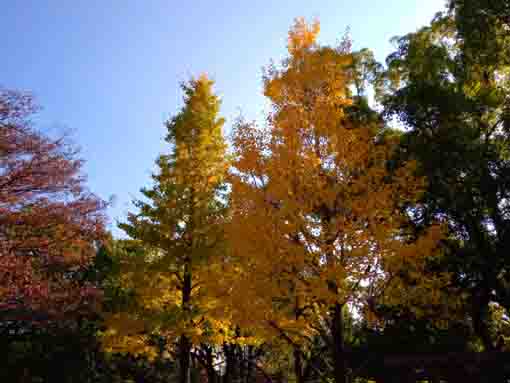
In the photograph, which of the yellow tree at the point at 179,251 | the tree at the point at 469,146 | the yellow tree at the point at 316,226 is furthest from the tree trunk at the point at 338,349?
the tree at the point at 469,146

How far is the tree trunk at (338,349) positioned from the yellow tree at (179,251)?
4.35 meters

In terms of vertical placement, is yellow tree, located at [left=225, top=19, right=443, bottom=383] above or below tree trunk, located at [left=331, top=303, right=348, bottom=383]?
above

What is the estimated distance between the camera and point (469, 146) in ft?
33.2

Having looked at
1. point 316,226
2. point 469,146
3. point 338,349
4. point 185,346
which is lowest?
point 185,346

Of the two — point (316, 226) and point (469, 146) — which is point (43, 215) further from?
point (469, 146)

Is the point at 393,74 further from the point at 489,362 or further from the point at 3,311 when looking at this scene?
the point at 3,311

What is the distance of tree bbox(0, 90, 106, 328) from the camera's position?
876 centimetres

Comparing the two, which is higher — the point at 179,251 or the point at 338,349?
the point at 179,251

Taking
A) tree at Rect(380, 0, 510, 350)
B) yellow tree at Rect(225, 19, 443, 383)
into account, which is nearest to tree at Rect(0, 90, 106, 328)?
yellow tree at Rect(225, 19, 443, 383)

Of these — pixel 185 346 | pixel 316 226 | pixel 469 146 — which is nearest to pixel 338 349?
pixel 316 226

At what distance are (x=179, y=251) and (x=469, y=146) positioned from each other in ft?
29.4

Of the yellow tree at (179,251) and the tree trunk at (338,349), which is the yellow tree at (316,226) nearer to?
the tree trunk at (338,349)

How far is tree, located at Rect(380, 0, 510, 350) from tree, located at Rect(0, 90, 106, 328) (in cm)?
986

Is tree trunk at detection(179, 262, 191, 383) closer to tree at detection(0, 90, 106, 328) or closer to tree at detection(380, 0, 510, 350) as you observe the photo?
tree at detection(0, 90, 106, 328)
